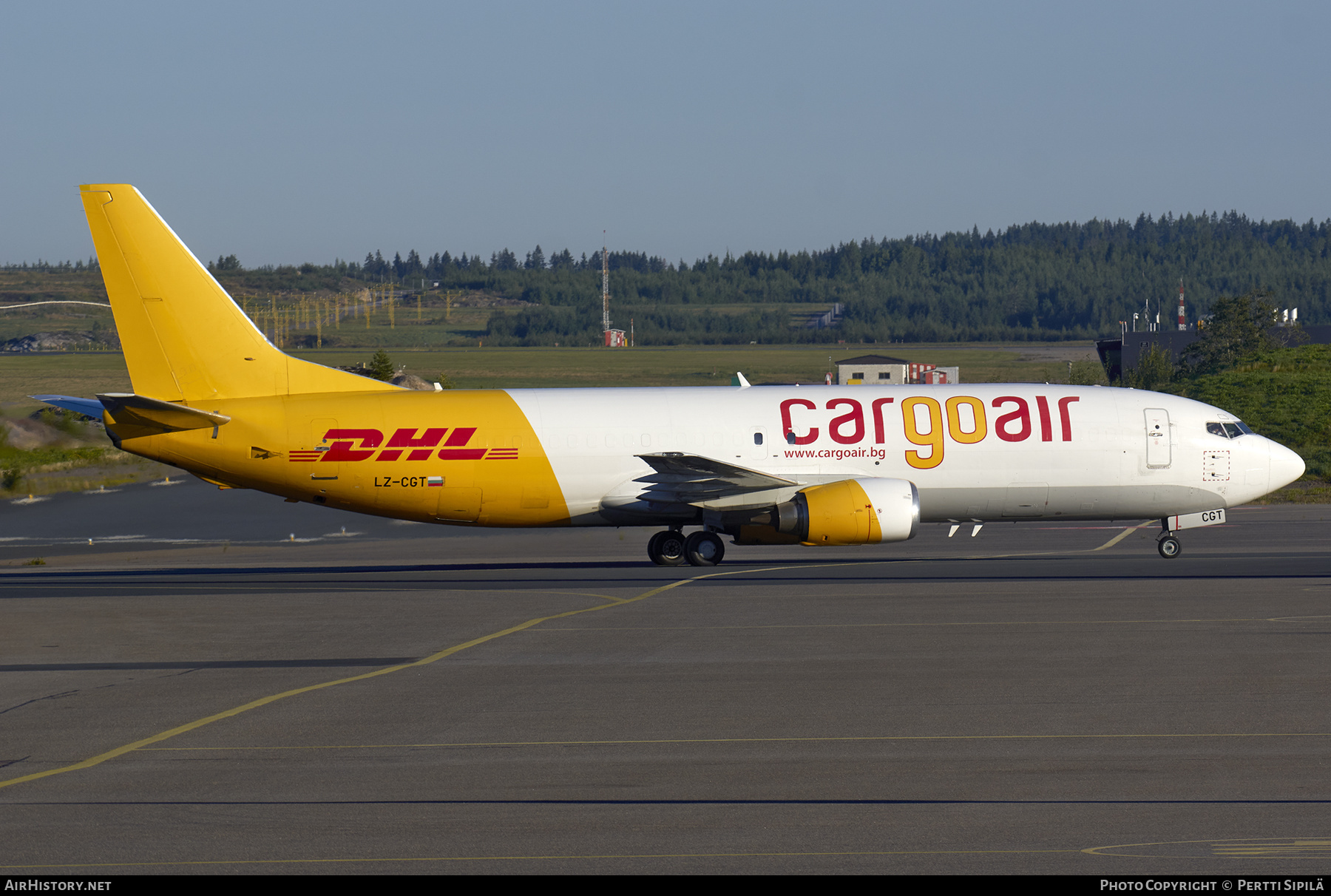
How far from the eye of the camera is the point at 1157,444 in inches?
1296

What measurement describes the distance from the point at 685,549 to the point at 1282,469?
15023mm

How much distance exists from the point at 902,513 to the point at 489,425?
978 centimetres

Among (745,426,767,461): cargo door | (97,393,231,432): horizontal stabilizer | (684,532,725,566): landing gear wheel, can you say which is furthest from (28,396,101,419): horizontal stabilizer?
(745,426,767,461): cargo door

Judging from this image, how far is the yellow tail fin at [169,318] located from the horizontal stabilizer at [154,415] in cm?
86

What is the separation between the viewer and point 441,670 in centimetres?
1867

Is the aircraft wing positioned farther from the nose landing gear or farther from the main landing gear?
the nose landing gear

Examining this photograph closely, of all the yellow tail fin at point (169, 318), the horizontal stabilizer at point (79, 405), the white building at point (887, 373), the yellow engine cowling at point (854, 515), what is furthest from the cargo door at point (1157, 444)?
the white building at point (887, 373)

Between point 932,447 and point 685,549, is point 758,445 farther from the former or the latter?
point 932,447

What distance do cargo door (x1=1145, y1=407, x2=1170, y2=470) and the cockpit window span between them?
1298 mm

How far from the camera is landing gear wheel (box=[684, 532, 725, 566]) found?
3216 centimetres

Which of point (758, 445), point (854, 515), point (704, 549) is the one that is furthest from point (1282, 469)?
point (704, 549)
